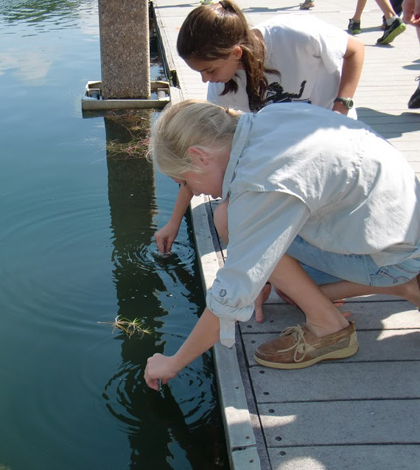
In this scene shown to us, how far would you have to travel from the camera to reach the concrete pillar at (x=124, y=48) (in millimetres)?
6125

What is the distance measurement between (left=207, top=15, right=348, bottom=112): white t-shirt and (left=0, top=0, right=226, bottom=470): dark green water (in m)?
1.10

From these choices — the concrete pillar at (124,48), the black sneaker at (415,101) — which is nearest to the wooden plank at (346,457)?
the black sneaker at (415,101)

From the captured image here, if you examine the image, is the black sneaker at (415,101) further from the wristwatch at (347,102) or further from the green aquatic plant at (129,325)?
the green aquatic plant at (129,325)

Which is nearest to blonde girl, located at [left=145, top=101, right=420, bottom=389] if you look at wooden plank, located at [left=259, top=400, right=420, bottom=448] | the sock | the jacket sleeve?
the jacket sleeve

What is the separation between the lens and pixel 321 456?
2.01m

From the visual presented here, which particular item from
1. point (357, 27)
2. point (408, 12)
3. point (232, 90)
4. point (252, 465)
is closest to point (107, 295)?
point (232, 90)

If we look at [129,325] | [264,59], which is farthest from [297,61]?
[129,325]

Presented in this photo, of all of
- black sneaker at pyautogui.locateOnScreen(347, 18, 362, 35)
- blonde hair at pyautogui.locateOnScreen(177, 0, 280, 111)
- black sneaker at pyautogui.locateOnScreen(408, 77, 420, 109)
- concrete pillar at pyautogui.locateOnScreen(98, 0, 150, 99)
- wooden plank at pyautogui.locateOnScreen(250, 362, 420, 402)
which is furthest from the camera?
black sneaker at pyautogui.locateOnScreen(347, 18, 362, 35)

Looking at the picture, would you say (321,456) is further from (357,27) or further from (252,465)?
(357,27)

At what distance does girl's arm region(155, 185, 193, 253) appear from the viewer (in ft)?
10.1

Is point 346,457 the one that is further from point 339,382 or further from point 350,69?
point 350,69

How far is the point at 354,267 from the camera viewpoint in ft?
7.82

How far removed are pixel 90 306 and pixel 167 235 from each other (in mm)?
586

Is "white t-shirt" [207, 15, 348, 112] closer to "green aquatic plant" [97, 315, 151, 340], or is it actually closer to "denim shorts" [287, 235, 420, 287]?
"denim shorts" [287, 235, 420, 287]
